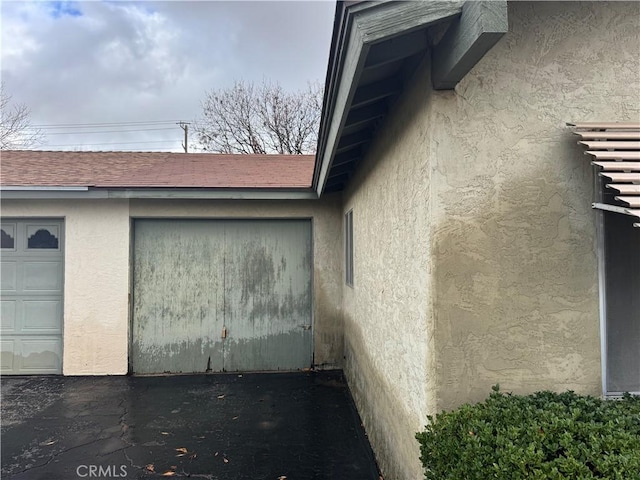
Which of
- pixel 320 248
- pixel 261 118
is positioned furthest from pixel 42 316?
pixel 261 118

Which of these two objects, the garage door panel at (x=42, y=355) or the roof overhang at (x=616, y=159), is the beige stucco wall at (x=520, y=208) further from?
the garage door panel at (x=42, y=355)

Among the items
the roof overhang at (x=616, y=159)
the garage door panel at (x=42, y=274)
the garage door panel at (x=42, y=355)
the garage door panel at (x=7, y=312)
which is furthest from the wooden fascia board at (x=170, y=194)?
the roof overhang at (x=616, y=159)

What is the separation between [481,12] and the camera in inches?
64.5

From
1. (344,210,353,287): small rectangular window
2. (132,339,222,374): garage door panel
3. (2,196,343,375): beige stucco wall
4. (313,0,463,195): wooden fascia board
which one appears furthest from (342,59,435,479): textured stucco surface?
(2,196,343,375): beige stucco wall

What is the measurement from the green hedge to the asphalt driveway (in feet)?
6.55

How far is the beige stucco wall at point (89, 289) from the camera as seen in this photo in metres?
6.41

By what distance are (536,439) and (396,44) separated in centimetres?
206

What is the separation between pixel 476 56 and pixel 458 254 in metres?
1.01

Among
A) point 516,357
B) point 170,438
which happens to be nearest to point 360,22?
point 516,357

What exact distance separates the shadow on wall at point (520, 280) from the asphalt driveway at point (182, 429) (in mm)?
2037

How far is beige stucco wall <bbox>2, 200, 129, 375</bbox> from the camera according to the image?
6.41 m

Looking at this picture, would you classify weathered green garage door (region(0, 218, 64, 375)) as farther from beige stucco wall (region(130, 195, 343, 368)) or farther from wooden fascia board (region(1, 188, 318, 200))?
beige stucco wall (region(130, 195, 343, 368))

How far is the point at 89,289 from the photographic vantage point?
643cm

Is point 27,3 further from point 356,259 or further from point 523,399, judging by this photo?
point 523,399
